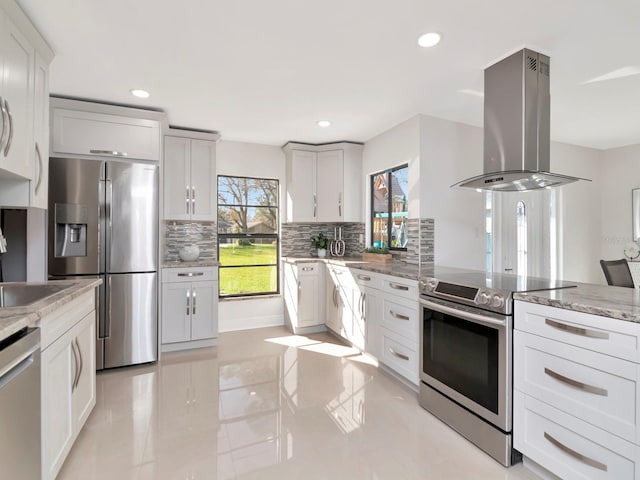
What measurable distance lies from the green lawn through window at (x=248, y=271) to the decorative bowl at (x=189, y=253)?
47 centimetres

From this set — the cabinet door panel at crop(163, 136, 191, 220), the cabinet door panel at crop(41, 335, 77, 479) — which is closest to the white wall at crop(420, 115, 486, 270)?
the cabinet door panel at crop(163, 136, 191, 220)

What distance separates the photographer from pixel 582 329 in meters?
1.47

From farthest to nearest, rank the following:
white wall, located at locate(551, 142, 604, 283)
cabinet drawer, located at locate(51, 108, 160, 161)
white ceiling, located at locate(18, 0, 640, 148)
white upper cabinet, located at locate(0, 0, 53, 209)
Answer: white wall, located at locate(551, 142, 604, 283)
cabinet drawer, located at locate(51, 108, 160, 161)
white ceiling, located at locate(18, 0, 640, 148)
white upper cabinet, located at locate(0, 0, 53, 209)

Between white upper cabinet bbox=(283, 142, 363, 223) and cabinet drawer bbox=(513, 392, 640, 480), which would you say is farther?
white upper cabinet bbox=(283, 142, 363, 223)

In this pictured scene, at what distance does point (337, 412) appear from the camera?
2328 mm

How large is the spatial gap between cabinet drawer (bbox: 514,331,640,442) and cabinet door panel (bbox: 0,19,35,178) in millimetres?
2858

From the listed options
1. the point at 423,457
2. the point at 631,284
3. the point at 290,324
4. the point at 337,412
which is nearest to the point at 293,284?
the point at 290,324

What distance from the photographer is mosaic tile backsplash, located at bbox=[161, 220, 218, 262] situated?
4.03m

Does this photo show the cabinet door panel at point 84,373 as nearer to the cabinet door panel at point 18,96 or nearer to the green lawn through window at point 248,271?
the cabinet door panel at point 18,96

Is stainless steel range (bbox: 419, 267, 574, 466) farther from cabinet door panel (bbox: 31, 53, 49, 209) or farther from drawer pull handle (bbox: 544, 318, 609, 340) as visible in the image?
cabinet door panel (bbox: 31, 53, 49, 209)

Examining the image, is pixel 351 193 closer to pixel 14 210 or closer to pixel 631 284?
pixel 631 284

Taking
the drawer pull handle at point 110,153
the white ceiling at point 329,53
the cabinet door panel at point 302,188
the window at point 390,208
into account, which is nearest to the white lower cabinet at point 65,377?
the drawer pull handle at point 110,153

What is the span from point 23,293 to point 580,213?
19.7 feet

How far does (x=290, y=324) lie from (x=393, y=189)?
7.16 ft
